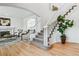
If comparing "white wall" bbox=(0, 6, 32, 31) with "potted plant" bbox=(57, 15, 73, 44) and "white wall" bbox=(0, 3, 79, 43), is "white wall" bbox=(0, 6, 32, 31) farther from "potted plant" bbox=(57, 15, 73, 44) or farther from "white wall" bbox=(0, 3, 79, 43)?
"potted plant" bbox=(57, 15, 73, 44)

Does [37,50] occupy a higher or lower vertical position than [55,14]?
lower

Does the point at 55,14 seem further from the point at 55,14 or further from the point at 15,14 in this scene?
the point at 15,14

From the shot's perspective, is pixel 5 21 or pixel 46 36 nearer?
pixel 5 21

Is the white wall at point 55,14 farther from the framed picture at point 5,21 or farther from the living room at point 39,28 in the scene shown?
the framed picture at point 5,21

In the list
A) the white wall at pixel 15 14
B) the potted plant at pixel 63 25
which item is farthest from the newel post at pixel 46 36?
the white wall at pixel 15 14

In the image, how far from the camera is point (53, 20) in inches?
68.4

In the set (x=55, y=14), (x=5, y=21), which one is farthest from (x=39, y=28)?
(x=5, y=21)

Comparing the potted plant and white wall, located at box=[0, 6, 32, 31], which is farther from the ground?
white wall, located at box=[0, 6, 32, 31]

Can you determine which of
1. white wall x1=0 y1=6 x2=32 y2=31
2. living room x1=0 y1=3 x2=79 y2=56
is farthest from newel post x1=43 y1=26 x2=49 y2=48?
white wall x1=0 y1=6 x2=32 y2=31

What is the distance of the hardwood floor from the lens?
1.73 metres

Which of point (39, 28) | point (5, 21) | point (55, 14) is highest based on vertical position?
point (55, 14)

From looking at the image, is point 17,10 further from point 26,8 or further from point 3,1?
point 3,1

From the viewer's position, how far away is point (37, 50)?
1.75 meters

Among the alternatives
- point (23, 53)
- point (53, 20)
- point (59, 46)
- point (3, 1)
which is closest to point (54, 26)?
point (53, 20)
